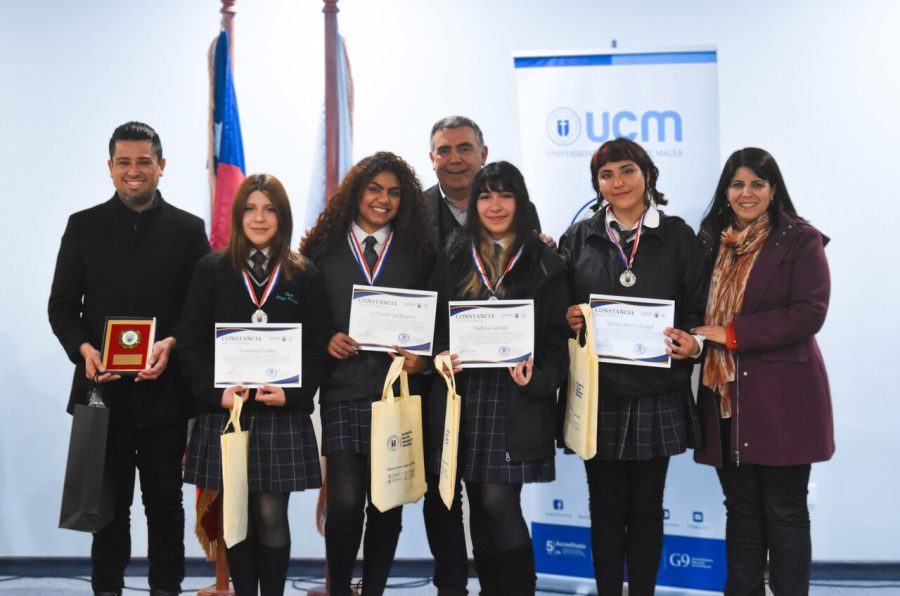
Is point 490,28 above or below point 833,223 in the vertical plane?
above

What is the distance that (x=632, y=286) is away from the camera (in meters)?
2.83

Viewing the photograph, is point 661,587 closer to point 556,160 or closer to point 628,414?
point 628,414

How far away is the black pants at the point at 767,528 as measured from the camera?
286cm

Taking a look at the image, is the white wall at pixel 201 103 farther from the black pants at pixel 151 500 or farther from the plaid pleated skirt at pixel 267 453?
the plaid pleated skirt at pixel 267 453

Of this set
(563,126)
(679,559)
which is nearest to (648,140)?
(563,126)

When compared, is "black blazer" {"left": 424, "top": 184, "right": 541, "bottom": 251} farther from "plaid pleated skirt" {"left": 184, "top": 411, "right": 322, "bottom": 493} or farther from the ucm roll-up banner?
"plaid pleated skirt" {"left": 184, "top": 411, "right": 322, "bottom": 493}

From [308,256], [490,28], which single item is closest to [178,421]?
[308,256]

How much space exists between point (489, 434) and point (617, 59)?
1652mm

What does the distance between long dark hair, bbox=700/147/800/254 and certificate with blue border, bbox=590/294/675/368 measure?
1.39 feet

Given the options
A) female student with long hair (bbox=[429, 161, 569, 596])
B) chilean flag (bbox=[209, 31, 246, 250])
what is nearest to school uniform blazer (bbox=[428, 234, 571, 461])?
female student with long hair (bbox=[429, 161, 569, 596])

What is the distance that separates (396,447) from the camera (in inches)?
108

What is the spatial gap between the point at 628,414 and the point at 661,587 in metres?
1.14

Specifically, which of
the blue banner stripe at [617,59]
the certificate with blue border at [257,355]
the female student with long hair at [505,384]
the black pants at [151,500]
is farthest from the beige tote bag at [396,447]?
the blue banner stripe at [617,59]

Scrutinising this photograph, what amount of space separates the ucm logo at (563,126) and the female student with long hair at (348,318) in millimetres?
Result: 724
